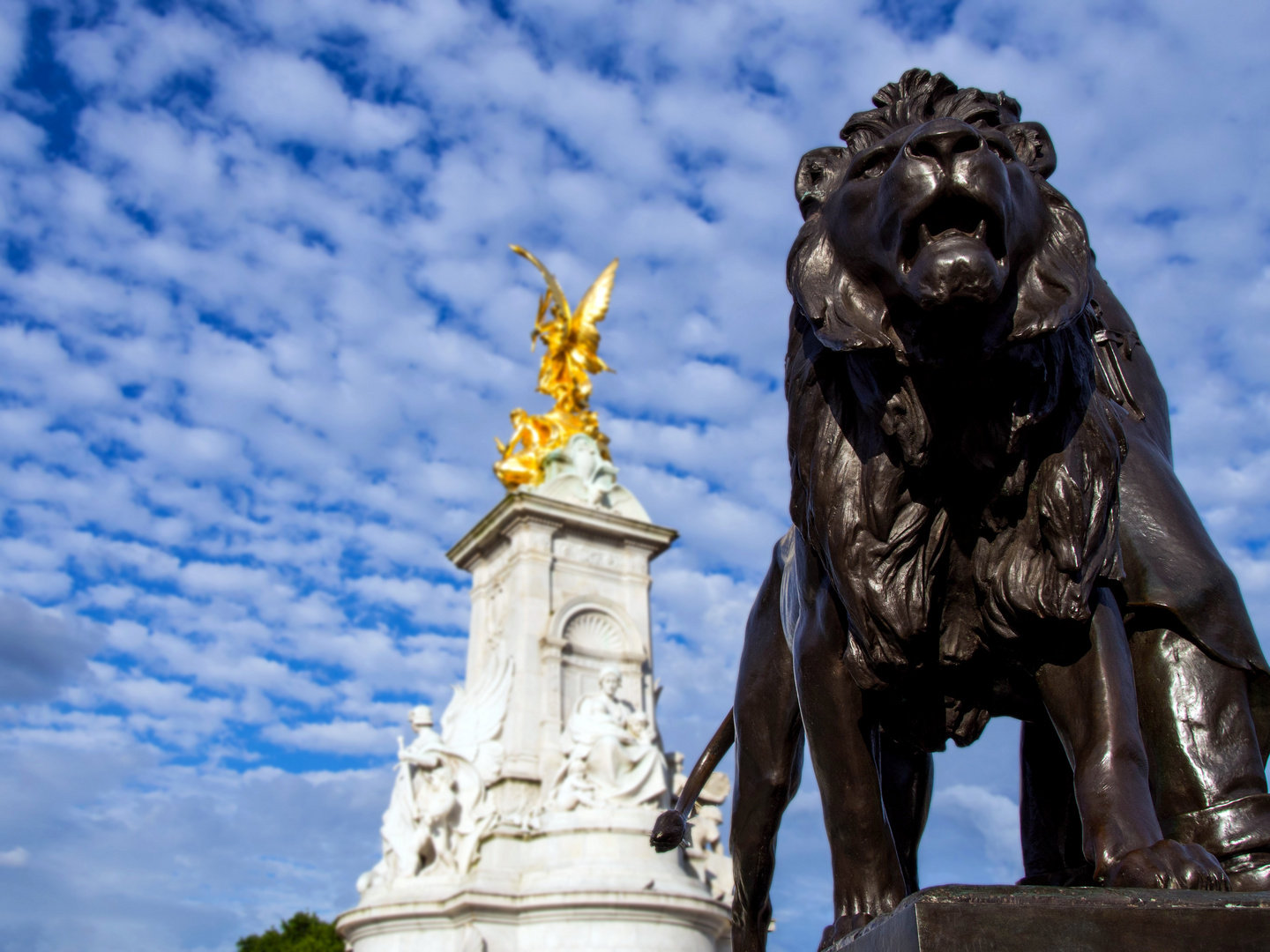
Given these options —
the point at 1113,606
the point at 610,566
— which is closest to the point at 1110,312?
the point at 1113,606

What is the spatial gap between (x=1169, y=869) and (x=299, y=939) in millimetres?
35375

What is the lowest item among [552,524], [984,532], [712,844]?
[984,532]

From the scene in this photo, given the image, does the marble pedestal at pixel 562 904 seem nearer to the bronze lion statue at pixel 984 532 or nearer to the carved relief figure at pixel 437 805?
the carved relief figure at pixel 437 805

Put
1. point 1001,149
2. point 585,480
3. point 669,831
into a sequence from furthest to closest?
point 585,480, point 669,831, point 1001,149

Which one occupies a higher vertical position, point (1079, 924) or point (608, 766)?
point (608, 766)

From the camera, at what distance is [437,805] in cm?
1633

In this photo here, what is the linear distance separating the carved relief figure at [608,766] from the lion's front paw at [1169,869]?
14.3 metres

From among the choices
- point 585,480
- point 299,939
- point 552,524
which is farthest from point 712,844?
point 299,939

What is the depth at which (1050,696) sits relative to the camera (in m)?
2.07

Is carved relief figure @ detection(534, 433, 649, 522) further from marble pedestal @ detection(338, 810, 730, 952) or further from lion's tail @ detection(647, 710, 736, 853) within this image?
lion's tail @ detection(647, 710, 736, 853)

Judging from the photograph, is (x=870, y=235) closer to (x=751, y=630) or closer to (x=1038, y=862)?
(x=751, y=630)

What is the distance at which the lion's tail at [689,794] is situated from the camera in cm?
271

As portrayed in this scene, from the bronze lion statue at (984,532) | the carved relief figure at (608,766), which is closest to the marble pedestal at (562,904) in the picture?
the carved relief figure at (608,766)

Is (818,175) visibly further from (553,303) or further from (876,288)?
(553,303)
